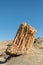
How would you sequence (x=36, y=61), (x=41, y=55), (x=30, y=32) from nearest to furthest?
1. (x=36, y=61)
2. (x=41, y=55)
3. (x=30, y=32)

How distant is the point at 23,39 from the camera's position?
26.2 meters

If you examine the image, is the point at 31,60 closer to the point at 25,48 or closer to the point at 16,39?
the point at 25,48

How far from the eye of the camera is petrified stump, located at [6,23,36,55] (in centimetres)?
2553

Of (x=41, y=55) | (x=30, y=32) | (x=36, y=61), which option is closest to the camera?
(x=36, y=61)

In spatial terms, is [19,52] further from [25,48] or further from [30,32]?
[30,32]

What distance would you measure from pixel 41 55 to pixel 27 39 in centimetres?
309

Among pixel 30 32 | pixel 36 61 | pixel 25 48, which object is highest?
pixel 30 32

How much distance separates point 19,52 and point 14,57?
94 cm

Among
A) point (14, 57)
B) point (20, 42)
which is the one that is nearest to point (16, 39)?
point (20, 42)

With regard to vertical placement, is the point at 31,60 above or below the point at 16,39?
below

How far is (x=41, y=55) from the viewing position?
24344 mm

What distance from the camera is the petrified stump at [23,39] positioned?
2553cm

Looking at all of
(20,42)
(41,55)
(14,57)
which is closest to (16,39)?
(20,42)

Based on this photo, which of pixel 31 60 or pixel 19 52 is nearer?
pixel 31 60
